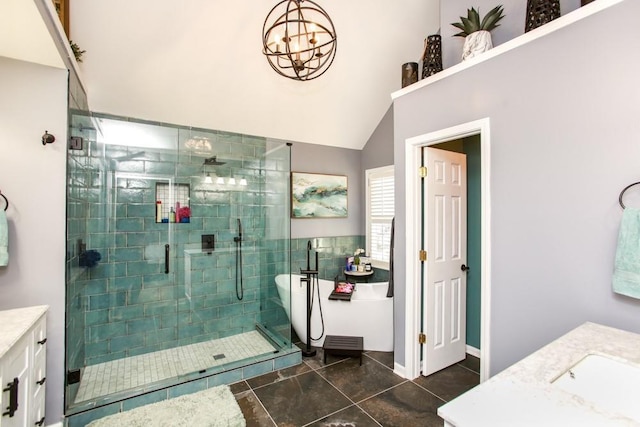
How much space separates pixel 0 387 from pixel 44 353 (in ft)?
2.60

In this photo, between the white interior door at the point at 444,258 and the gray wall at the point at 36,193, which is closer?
the gray wall at the point at 36,193

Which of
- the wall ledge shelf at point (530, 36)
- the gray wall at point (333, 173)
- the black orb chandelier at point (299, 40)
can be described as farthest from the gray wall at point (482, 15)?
the gray wall at point (333, 173)

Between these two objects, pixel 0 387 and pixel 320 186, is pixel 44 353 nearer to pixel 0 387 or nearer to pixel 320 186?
pixel 0 387

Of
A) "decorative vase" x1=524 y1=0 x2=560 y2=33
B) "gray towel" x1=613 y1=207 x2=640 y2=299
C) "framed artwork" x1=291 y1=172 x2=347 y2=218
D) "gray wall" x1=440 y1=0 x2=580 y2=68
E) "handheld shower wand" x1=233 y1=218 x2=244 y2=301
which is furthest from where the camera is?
"framed artwork" x1=291 y1=172 x2=347 y2=218

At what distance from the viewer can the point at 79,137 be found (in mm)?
2365

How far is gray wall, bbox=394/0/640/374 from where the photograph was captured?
164 cm

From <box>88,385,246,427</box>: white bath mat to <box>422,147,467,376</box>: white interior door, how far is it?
1.71m

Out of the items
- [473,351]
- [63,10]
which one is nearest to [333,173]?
[473,351]

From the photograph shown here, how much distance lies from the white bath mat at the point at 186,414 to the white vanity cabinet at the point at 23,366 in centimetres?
51

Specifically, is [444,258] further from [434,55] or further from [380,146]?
[380,146]

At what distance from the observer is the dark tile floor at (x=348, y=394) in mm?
2268

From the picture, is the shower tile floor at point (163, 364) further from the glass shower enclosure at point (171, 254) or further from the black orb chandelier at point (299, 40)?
the black orb chandelier at point (299, 40)

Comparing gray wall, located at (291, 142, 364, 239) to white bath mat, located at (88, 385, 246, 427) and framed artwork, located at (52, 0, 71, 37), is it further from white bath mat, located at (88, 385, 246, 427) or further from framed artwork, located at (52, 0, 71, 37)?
framed artwork, located at (52, 0, 71, 37)

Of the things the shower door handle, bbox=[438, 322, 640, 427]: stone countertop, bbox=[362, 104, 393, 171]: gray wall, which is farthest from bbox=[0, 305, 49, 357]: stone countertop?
bbox=[362, 104, 393, 171]: gray wall
